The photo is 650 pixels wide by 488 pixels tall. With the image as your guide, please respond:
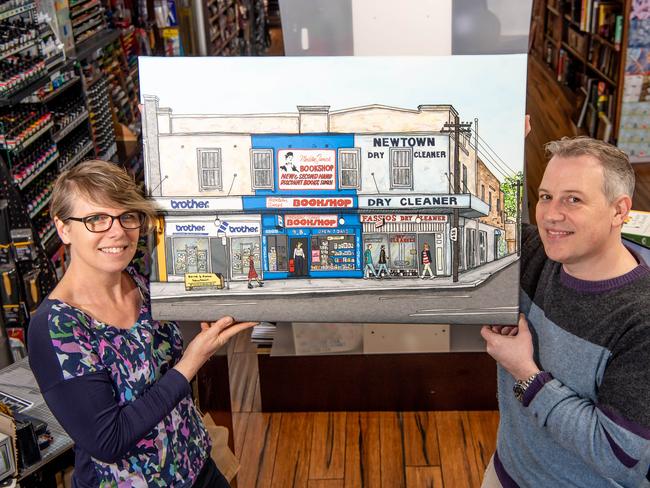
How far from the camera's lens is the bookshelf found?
276 inches

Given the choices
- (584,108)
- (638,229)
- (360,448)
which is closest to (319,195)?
(638,229)

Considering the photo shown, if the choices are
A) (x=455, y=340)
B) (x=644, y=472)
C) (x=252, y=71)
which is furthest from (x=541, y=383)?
(x=455, y=340)

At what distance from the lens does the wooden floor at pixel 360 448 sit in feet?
10.8

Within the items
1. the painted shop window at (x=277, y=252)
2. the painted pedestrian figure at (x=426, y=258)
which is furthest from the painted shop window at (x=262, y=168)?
the painted pedestrian figure at (x=426, y=258)

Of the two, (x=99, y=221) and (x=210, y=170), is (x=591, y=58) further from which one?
(x=99, y=221)

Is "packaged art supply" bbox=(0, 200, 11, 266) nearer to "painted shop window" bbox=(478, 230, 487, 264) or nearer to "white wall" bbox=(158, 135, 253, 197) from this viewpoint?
"white wall" bbox=(158, 135, 253, 197)

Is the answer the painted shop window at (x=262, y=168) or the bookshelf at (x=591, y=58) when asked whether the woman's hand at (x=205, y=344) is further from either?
the bookshelf at (x=591, y=58)

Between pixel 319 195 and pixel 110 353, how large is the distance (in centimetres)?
58

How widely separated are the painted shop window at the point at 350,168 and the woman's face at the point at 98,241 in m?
0.49

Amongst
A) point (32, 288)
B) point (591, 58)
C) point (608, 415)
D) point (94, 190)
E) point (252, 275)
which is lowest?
point (32, 288)

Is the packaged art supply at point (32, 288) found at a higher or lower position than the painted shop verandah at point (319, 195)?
lower

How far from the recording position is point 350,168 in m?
1.74

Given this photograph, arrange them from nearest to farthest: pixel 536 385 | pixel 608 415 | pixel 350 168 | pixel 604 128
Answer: pixel 608 415 → pixel 536 385 → pixel 350 168 → pixel 604 128

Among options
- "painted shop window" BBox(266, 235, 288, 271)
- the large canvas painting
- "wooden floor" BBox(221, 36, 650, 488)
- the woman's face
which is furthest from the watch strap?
"wooden floor" BBox(221, 36, 650, 488)
